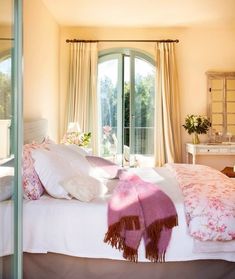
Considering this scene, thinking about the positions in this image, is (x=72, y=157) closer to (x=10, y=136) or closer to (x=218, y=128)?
(x=10, y=136)

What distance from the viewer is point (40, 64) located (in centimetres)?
438

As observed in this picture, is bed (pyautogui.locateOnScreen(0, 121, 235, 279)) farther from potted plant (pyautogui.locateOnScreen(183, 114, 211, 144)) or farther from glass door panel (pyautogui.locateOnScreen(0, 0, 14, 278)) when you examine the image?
potted plant (pyautogui.locateOnScreen(183, 114, 211, 144))

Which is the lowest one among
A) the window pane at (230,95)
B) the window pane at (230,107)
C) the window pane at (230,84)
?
the window pane at (230,107)

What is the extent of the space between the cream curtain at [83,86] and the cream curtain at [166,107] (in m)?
1.02

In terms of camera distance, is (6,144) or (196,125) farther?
(196,125)

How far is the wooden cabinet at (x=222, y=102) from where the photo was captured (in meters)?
5.62

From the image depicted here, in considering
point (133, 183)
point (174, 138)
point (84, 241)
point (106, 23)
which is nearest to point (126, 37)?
point (106, 23)

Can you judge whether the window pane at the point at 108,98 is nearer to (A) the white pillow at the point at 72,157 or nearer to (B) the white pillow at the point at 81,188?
(A) the white pillow at the point at 72,157

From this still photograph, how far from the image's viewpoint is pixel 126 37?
5699 mm

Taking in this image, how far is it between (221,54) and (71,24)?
249cm

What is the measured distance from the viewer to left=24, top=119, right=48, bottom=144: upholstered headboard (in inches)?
137

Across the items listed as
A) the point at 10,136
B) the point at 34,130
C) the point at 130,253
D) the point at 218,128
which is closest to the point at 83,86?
the point at 34,130

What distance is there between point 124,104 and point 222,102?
160cm

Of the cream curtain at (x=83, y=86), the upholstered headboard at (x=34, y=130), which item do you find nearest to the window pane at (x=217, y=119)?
the cream curtain at (x=83, y=86)
